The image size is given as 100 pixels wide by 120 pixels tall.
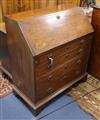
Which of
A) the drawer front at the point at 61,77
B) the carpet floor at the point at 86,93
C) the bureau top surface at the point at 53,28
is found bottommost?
the carpet floor at the point at 86,93

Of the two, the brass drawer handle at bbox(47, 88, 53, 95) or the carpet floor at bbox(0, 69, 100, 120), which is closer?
the brass drawer handle at bbox(47, 88, 53, 95)

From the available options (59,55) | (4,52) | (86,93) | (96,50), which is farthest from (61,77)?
(4,52)

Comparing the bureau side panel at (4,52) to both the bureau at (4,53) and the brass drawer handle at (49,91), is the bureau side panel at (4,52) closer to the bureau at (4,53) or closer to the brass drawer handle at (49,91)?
the bureau at (4,53)

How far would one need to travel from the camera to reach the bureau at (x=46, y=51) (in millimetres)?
1404

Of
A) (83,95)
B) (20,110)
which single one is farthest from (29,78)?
(83,95)

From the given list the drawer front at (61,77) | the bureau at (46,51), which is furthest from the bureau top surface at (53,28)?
the drawer front at (61,77)

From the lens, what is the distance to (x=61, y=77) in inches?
70.4

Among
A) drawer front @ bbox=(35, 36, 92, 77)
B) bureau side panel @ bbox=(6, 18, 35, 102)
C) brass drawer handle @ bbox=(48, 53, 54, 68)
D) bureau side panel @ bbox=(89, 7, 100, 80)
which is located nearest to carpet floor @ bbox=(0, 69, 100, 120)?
bureau side panel @ bbox=(89, 7, 100, 80)

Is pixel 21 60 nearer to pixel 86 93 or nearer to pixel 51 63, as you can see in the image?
pixel 51 63

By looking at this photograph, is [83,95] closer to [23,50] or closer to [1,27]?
[23,50]

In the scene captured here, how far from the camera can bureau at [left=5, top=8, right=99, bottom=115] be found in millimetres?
1404

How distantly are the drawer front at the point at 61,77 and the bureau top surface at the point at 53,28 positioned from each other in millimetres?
302

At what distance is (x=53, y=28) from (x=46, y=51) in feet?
0.84

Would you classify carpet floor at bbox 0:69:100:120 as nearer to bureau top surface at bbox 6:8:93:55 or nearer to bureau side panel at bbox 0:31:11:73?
bureau side panel at bbox 0:31:11:73
